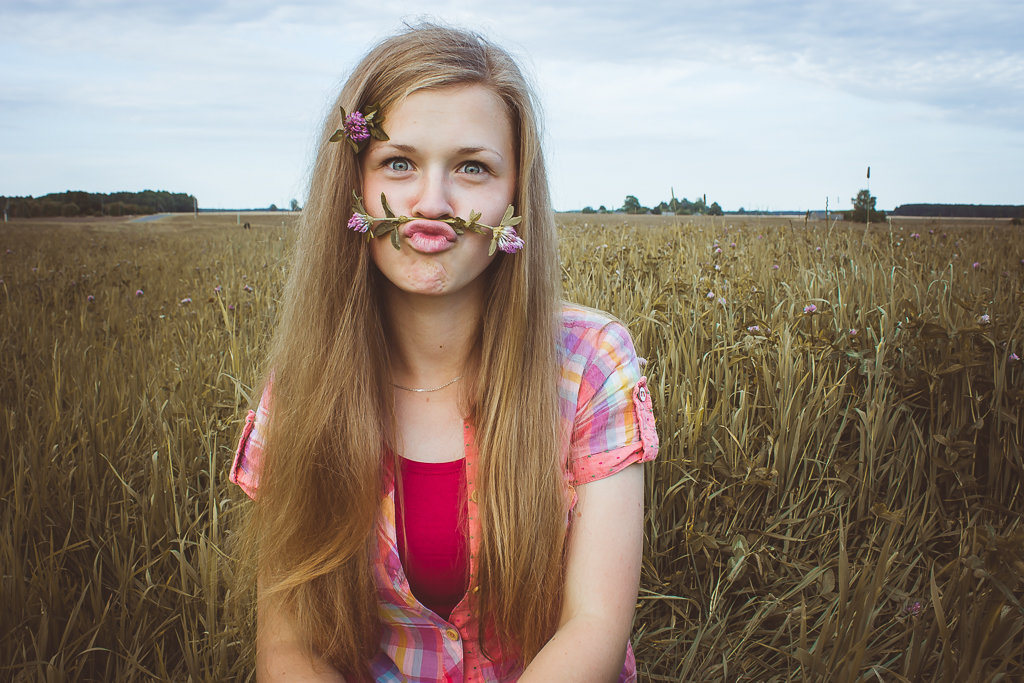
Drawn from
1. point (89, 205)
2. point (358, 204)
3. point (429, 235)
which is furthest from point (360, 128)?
point (89, 205)

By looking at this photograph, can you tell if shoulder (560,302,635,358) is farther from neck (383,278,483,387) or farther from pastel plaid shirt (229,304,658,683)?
neck (383,278,483,387)

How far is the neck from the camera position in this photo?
1310mm

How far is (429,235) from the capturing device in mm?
1145

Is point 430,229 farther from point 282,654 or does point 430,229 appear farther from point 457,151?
point 282,654

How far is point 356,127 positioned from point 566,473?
0.77 meters

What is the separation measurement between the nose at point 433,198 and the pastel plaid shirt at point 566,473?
380 mm

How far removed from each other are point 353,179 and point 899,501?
6.13ft

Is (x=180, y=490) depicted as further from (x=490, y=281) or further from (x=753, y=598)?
(x=753, y=598)

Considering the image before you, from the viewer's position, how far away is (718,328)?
2.52 m

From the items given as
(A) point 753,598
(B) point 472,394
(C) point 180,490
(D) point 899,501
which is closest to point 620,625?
(B) point 472,394

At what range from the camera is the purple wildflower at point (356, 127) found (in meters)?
1.16

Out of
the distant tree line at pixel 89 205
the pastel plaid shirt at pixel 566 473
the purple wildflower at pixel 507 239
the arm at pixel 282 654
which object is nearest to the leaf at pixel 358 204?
the purple wildflower at pixel 507 239

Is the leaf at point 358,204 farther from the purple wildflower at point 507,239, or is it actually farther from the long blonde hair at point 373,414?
the purple wildflower at point 507,239

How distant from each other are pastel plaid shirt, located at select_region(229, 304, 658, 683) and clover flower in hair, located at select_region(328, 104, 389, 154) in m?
0.55
